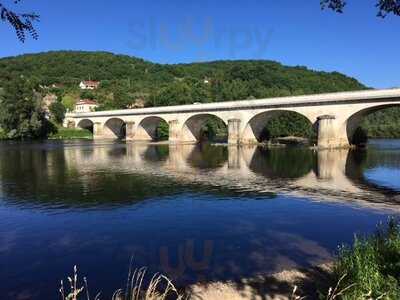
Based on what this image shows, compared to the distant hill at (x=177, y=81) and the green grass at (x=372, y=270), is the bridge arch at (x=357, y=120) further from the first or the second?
the green grass at (x=372, y=270)

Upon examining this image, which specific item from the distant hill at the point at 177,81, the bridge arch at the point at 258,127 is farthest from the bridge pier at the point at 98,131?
the bridge arch at the point at 258,127

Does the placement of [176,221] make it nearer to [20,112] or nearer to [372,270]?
[372,270]

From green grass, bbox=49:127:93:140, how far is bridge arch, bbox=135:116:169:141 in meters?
18.0

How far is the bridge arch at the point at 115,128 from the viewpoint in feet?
335

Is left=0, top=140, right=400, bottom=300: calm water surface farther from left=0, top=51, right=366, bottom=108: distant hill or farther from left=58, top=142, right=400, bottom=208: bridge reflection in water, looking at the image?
left=0, top=51, right=366, bottom=108: distant hill

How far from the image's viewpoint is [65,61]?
642ft

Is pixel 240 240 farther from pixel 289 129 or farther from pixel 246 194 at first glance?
pixel 289 129

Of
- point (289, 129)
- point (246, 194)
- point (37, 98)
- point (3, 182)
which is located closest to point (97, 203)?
point (246, 194)

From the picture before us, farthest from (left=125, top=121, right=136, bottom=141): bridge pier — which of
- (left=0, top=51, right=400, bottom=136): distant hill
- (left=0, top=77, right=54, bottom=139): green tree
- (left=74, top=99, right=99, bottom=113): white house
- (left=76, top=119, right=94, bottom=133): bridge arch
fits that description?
(left=74, top=99, right=99, bottom=113): white house

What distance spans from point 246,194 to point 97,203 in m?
7.95

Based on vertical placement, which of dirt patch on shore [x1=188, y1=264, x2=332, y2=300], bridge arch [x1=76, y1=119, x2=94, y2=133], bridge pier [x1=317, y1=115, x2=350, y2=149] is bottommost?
dirt patch on shore [x1=188, y1=264, x2=332, y2=300]

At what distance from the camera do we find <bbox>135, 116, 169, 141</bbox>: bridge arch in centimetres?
9003

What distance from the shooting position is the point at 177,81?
483 ft

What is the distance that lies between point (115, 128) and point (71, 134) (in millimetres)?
10654
